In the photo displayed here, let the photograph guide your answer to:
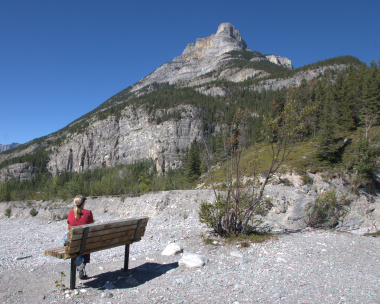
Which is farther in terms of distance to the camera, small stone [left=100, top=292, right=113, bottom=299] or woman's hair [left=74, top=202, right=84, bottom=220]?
woman's hair [left=74, top=202, right=84, bottom=220]

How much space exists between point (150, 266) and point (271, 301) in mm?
3612

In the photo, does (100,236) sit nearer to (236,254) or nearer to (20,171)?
(236,254)

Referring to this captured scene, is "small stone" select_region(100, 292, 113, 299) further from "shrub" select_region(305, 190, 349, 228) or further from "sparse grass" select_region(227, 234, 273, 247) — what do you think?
"shrub" select_region(305, 190, 349, 228)

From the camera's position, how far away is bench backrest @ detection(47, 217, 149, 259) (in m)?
4.91

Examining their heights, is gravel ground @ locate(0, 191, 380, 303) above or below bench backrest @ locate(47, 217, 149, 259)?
below

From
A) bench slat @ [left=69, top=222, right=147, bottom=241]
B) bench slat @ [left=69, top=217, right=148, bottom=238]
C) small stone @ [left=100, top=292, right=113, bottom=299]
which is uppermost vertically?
bench slat @ [left=69, top=217, right=148, bottom=238]

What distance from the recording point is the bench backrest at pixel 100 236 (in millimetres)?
4914

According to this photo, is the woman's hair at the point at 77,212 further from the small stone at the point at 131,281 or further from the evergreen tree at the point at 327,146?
the evergreen tree at the point at 327,146

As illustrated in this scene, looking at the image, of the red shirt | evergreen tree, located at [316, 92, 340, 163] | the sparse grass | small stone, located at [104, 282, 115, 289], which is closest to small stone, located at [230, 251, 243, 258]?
the sparse grass

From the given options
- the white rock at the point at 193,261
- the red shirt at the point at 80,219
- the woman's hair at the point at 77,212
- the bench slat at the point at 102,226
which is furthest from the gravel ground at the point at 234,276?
the woman's hair at the point at 77,212

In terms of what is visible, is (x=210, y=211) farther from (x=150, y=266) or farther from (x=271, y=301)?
(x=271, y=301)

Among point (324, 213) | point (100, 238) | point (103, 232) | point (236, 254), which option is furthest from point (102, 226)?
point (324, 213)

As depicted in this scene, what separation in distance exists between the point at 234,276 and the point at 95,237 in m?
3.25

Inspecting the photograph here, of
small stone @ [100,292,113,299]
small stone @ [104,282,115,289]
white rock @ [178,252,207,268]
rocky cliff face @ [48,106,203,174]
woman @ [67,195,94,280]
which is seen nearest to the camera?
small stone @ [100,292,113,299]
